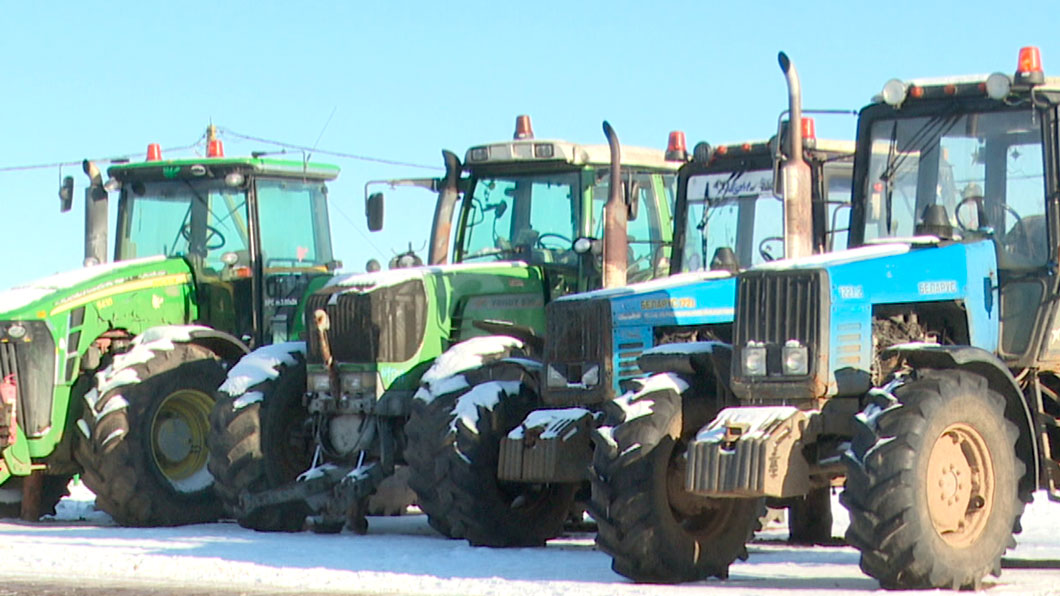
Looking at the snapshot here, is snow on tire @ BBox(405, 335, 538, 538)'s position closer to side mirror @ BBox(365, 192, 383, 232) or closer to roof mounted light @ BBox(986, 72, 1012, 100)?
side mirror @ BBox(365, 192, 383, 232)

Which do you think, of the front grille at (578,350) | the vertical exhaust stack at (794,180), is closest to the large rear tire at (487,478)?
the front grille at (578,350)

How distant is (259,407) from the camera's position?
16.8m

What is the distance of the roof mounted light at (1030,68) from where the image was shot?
42.2 feet

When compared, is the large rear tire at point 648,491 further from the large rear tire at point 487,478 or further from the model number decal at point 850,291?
the large rear tire at point 487,478

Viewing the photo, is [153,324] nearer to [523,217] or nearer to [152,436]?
[152,436]

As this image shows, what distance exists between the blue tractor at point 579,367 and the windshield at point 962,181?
28.1 inches

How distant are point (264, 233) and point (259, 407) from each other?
3.08 meters

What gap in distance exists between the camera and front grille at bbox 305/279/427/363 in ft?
53.5

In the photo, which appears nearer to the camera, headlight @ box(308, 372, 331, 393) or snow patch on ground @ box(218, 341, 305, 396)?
headlight @ box(308, 372, 331, 393)

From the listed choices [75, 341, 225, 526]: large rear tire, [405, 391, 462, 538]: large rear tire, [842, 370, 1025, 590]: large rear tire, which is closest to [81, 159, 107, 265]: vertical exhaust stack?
[75, 341, 225, 526]: large rear tire

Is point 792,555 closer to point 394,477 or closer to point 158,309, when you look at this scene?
point 394,477

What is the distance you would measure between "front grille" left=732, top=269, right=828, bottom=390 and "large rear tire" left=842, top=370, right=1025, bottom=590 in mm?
594

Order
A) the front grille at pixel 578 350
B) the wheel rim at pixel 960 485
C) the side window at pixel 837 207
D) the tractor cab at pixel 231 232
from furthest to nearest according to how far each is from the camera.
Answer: the tractor cab at pixel 231 232 < the side window at pixel 837 207 < the front grille at pixel 578 350 < the wheel rim at pixel 960 485

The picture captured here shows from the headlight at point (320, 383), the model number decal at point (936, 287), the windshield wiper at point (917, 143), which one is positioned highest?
the windshield wiper at point (917, 143)
